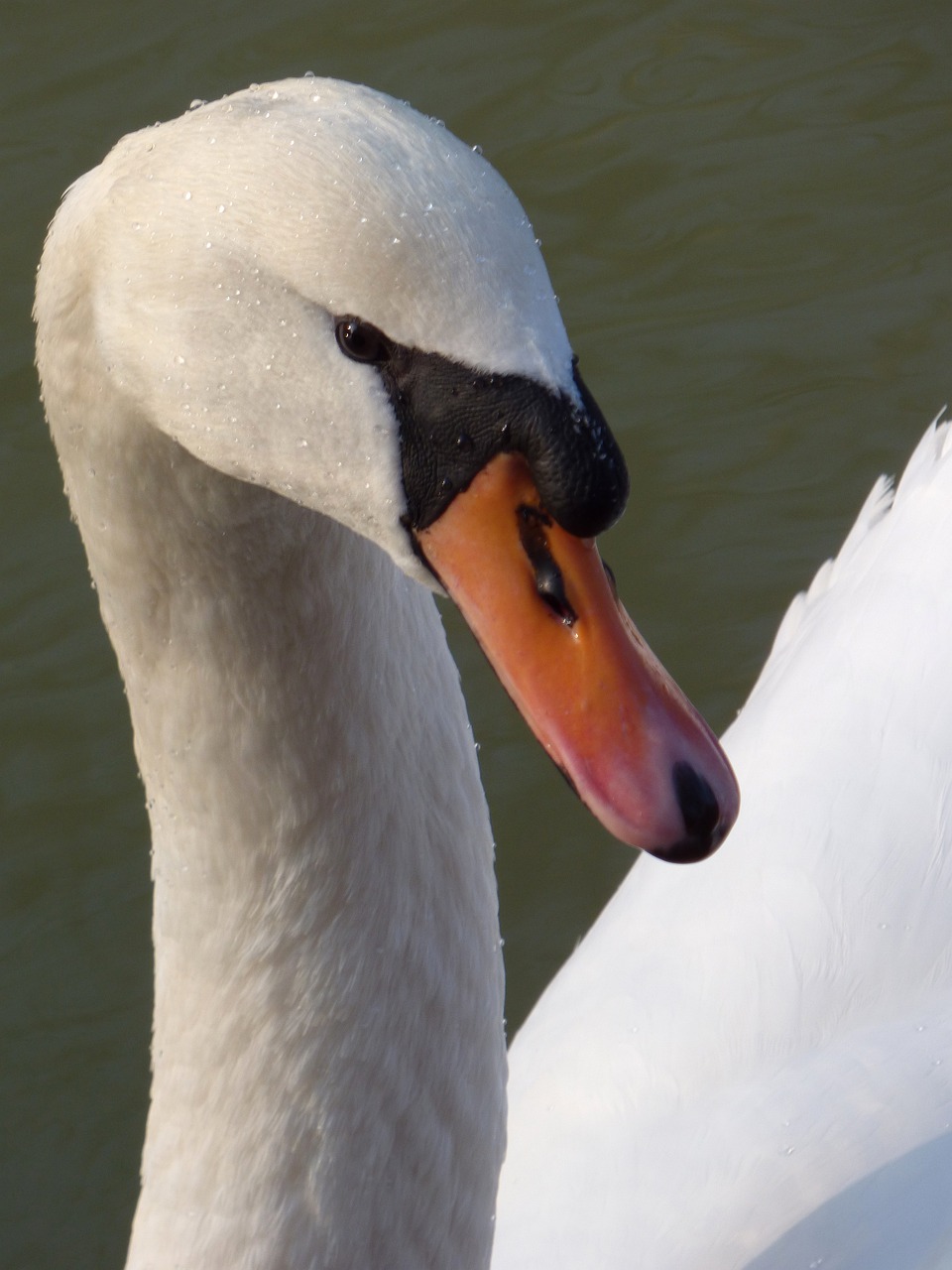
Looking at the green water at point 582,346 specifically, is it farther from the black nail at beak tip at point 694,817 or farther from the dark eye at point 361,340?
the dark eye at point 361,340

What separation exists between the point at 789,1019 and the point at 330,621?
141 centimetres

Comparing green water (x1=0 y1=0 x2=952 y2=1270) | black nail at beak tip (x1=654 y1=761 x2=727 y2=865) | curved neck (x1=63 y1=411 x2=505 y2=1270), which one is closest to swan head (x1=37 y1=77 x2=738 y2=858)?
black nail at beak tip (x1=654 y1=761 x2=727 y2=865)

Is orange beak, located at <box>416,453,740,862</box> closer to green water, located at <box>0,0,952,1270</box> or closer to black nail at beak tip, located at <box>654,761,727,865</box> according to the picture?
black nail at beak tip, located at <box>654,761,727,865</box>

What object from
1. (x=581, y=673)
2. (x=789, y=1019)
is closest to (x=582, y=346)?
(x=789, y=1019)

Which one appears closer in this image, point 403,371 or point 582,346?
point 403,371

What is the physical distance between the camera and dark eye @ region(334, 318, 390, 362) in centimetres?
154

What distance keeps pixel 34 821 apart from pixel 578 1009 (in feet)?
5.59

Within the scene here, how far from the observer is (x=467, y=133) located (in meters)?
5.74

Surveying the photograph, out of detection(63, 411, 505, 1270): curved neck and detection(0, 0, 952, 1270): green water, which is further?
detection(0, 0, 952, 1270): green water

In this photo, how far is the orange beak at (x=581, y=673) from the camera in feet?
5.25

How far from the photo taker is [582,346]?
520 centimetres

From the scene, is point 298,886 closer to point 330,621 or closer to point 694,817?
point 330,621

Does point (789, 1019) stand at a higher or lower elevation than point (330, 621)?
lower

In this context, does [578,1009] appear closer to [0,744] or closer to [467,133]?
[0,744]
